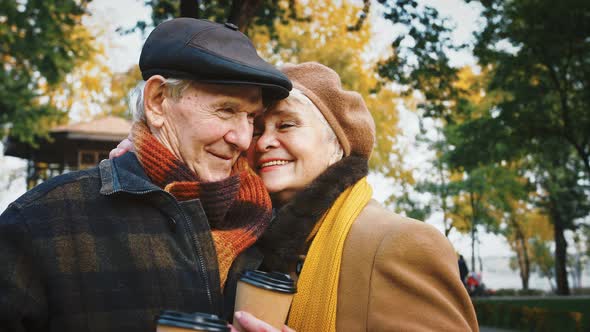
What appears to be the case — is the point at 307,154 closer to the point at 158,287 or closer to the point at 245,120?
the point at 245,120

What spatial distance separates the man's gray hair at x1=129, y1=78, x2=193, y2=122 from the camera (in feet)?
8.42

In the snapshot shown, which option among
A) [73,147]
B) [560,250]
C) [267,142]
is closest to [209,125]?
[267,142]

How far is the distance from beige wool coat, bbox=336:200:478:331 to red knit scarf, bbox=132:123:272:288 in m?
0.49

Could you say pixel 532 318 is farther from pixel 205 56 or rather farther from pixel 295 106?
pixel 205 56

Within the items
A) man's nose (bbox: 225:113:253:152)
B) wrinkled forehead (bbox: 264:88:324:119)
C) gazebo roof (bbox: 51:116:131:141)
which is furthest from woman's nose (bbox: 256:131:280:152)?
gazebo roof (bbox: 51:116:131:141)

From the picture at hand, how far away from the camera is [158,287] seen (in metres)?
2.26

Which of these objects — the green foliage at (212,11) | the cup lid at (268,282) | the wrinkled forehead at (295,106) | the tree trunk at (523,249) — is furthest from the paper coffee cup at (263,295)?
the tree trunk at (523,249)

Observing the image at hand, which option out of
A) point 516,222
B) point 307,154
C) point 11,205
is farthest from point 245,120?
point 516,222

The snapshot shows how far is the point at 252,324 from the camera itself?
1941 mm

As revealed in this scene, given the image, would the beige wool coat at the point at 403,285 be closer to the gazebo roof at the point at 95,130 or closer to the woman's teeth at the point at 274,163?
the woman's teeth at the point at 274,163

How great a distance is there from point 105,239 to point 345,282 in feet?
3.39

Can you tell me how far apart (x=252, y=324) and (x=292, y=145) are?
1.30 m

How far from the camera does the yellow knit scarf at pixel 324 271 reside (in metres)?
2.57

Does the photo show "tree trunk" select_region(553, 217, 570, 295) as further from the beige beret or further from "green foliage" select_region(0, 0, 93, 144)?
the beige beret
